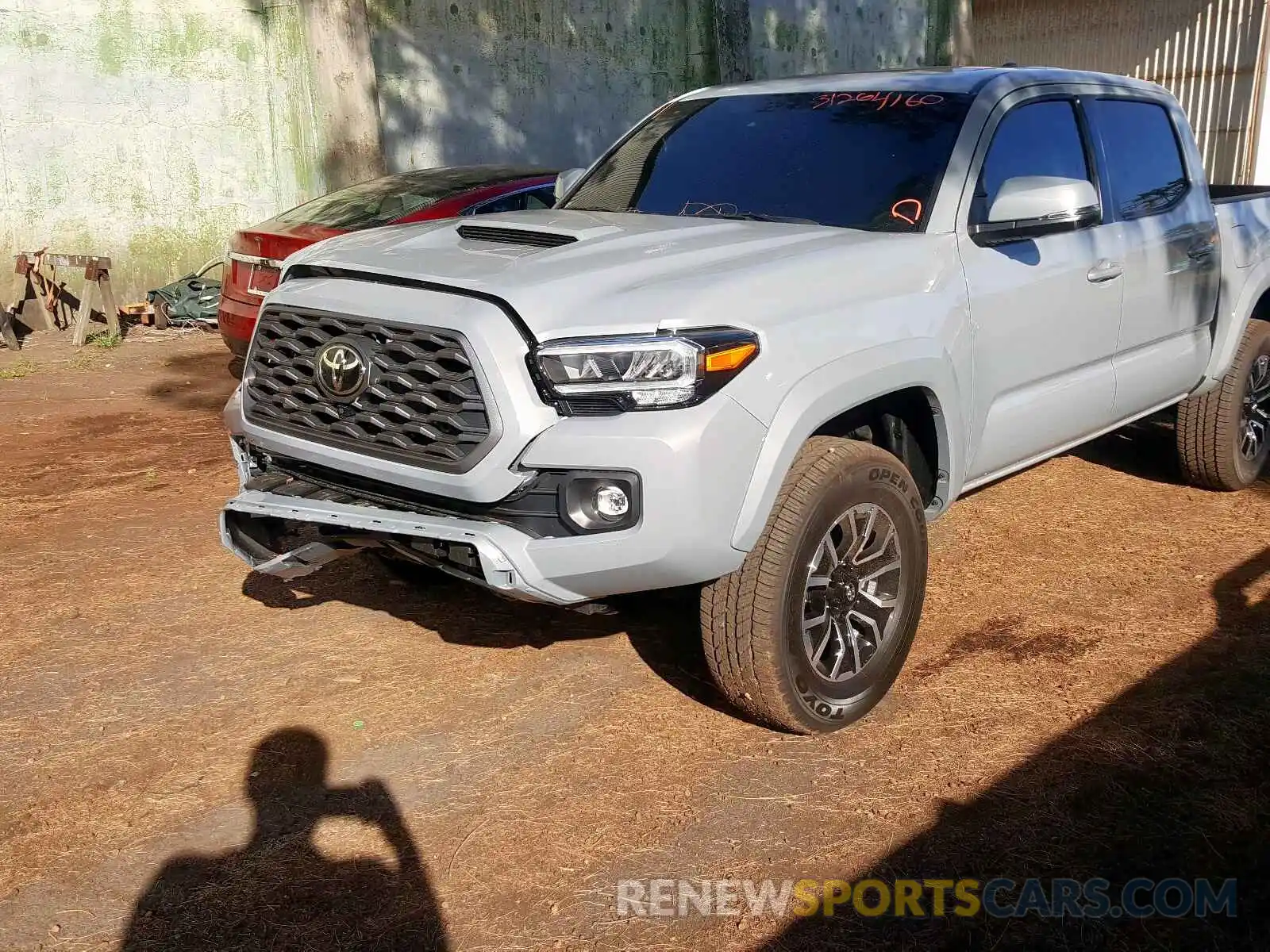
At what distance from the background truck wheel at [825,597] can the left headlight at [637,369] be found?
0.46 m

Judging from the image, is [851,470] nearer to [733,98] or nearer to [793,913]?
[793,913]

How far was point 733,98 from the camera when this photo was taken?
16.1 ft

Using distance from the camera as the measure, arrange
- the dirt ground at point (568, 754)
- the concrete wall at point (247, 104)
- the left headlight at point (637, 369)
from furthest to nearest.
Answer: the concrete wall at point (247, 104) → the left headlight at point (637, 369) → the dirt ground at point (568, 754)

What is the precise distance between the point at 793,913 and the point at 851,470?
49.4 inches

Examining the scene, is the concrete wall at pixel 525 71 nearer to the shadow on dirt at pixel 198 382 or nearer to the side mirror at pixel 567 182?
the shadow on dirt at pixel 198 382

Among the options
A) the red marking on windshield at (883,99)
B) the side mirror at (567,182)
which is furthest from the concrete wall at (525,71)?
the red marking on windshield at (883,99)

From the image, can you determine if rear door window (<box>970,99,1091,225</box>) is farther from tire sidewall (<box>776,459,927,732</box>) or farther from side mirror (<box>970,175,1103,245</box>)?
tire sidewall (<box>776,459,927,732</box>)

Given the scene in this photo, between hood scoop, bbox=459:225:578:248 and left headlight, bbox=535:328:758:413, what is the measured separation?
2.25 ft

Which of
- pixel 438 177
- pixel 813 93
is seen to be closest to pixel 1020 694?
pixel 813 93

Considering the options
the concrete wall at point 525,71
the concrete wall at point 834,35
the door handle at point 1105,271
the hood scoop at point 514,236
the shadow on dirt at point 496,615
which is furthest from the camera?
the concrete wall at point 834,35

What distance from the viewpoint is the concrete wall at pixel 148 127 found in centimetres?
1064

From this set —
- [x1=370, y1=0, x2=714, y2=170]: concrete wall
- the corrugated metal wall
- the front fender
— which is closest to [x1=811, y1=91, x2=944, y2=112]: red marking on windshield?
the front fender

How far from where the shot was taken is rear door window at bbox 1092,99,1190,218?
497 cm

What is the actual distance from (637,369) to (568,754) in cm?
123
